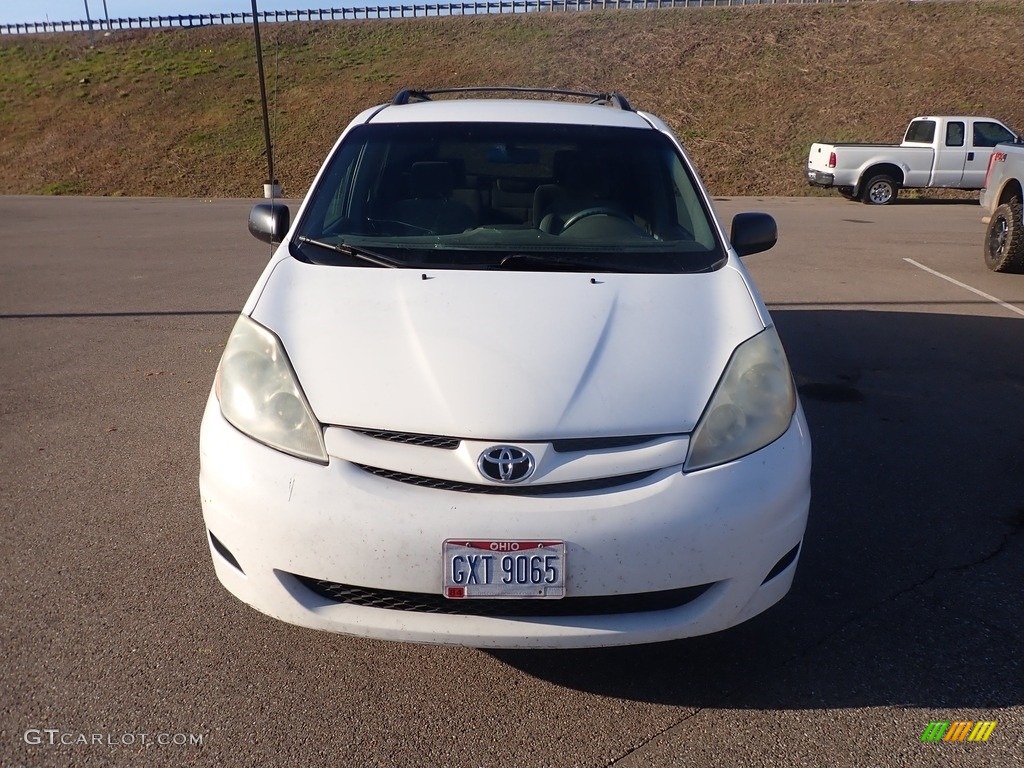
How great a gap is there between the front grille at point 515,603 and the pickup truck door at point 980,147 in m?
21.2

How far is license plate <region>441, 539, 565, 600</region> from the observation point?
2.45 metres

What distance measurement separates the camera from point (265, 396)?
9.25 ft

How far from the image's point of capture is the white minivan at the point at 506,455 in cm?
248

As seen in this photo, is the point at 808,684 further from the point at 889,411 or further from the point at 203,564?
the point at 889,411

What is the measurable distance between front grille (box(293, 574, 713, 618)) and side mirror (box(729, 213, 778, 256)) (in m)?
2.08

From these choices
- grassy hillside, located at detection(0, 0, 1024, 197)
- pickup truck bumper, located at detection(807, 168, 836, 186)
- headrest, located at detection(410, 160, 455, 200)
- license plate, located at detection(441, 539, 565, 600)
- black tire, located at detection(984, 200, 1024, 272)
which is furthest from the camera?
grassy hillside, located at detection(0, 0, 1024, 197)

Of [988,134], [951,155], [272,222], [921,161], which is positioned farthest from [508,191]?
[988,134]

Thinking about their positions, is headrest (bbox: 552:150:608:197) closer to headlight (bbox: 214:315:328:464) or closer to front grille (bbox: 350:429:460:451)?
headlight (bbox: 214:315:328:464)

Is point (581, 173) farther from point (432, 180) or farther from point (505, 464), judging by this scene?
point (505, 464)

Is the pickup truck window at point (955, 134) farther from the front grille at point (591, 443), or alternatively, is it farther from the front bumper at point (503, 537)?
the front grille at point (591, 443)

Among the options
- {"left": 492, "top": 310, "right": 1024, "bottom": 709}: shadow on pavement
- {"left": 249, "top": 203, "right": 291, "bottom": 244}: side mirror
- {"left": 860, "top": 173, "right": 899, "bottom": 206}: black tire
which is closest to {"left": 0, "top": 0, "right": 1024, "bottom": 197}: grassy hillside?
{"left": 860, "top": 173, "right": 899, "bottom": 206}: black tire

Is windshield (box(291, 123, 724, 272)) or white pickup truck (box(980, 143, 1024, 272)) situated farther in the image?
white pickup truck (box(980, 143, 1024, 272))

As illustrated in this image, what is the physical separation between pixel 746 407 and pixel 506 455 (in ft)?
2.58

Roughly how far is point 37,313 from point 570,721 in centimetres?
736
